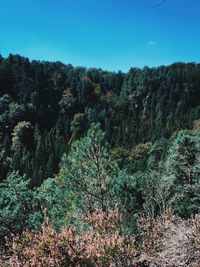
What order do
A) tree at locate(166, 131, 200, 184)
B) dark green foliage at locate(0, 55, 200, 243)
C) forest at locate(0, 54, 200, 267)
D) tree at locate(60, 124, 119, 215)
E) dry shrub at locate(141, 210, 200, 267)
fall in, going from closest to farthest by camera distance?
forest at locate(0, 54, 200, 267), dry shrub at locate(141, 210, 200, 267), tree at locate(60, 124, 119, 215), dark green foliage at locate(0, 55, 200, 243), tree at locate(166, 131, 200, 184)

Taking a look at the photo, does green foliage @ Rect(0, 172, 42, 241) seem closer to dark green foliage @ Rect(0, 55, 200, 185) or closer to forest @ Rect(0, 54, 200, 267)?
forest @ Rect(0, 54, 200, 267)

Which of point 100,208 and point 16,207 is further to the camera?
point 16,207

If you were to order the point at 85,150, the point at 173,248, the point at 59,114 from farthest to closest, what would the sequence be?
the point at 59,114 → the point at 85,150 → the point at 173,248

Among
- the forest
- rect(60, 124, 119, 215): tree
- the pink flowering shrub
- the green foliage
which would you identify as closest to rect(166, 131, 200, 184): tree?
the forest

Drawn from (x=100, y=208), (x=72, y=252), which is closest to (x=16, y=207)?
(x=100, y=208)

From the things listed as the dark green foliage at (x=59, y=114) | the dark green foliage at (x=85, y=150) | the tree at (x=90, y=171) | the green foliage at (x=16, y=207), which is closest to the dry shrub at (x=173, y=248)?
the dark green foliage at (x=85, y=150)

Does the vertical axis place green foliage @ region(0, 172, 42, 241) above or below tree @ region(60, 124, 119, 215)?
below

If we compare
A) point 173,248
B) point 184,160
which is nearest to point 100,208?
point 173,248

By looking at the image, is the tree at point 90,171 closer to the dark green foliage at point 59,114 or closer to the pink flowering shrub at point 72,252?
the pink flowering shrub at point 72,252

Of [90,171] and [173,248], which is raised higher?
[90,171]

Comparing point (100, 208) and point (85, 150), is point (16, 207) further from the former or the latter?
point (100, 208)

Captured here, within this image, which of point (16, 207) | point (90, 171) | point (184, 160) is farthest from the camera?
point (184, 160)

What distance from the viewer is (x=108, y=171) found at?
23.5 meters

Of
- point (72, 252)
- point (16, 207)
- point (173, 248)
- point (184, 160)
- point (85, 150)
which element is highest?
point (85, 150)
